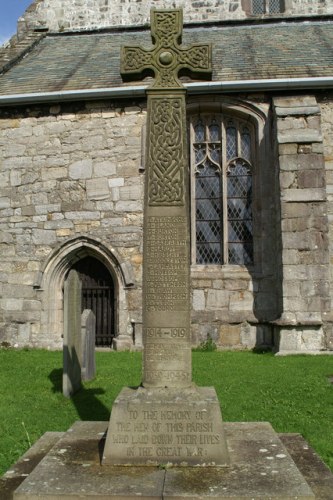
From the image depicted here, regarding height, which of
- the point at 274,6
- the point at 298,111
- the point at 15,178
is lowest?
the point at 15,178

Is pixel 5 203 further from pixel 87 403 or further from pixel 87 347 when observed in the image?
pixel 87 403

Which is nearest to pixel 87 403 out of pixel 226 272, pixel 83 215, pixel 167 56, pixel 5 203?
pixel 167 56

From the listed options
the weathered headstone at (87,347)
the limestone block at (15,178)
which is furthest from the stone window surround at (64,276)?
the weathered headstone at (87,347)

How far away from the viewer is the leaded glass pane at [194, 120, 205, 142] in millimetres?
Answer: 11844

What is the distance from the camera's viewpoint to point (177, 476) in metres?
3.26

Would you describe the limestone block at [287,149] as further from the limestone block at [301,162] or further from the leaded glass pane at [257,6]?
the leaded glass pane at [257,6]

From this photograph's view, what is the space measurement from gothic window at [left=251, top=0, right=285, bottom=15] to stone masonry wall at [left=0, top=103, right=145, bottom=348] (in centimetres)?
765

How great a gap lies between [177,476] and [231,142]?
31.0 ft

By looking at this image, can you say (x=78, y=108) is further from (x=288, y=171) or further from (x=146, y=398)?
(x=146, y=398)

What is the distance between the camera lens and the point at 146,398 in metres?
3.65

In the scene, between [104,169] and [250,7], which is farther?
[250,7]

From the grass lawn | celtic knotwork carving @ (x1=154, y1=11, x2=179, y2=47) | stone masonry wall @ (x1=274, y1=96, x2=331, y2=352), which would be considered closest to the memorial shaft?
celtic knotwork carving @ (x1=154, y1=11, x2=179, y2=47)

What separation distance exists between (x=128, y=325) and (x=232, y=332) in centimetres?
218

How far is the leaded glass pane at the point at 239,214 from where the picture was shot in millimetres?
11367
